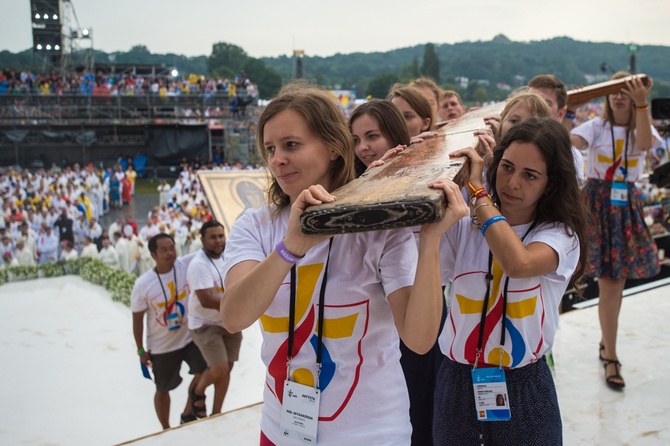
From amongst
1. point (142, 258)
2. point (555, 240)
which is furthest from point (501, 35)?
point (555, 240)

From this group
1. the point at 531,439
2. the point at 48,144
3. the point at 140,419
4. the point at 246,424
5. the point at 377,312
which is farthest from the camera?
the point at 48,144

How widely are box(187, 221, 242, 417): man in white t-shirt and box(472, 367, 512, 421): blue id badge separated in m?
2.33

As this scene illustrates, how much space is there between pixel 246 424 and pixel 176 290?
1.48m

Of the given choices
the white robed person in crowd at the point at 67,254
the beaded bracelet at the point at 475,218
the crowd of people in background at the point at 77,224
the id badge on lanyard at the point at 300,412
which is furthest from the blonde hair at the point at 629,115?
the white robed person in crowd at the point at 67,254

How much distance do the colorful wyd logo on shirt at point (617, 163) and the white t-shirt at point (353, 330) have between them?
2192 mm

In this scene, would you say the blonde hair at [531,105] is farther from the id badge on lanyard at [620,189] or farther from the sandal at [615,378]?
the sandal at [615,378]

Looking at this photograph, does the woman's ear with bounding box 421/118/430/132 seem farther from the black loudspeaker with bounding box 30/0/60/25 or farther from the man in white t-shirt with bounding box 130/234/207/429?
the black loudspeaker with bounding box 30/0/60/25

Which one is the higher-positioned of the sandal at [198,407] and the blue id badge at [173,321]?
the blue id badge at [173,321]

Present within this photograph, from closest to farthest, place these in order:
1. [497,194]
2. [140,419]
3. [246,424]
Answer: [497,194] < [246,424] < [140,419]

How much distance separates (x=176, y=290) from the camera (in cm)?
397

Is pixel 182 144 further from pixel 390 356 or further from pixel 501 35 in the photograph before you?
pixel 501 35

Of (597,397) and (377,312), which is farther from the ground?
(377,312)

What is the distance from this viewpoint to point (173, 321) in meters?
3.88

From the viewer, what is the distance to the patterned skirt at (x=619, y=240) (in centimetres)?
295
